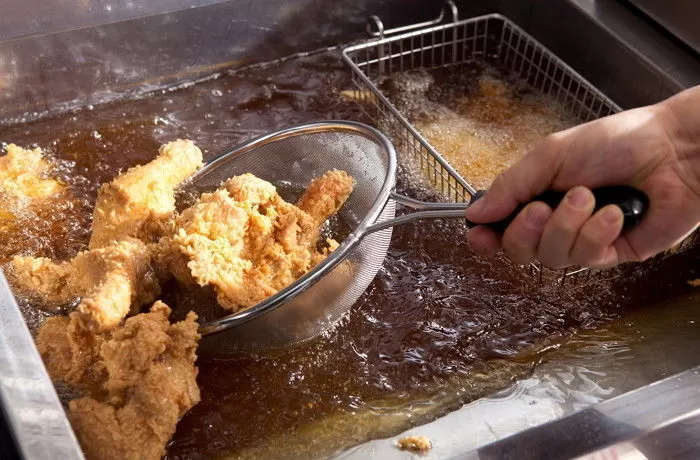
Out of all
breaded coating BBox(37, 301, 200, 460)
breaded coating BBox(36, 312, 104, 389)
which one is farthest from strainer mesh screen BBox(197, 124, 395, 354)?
breaded coating BBox(36, 312, 104, 389)

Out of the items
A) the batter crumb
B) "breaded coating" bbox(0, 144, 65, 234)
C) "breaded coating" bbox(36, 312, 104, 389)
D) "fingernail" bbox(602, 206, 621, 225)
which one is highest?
"fingernail" bbox(602, 206, 621, 225)

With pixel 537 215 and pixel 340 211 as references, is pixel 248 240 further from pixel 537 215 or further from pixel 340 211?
pixel 537 215

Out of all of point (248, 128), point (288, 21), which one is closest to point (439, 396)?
point (248, 128)

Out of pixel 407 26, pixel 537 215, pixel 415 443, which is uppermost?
pixel 537 215

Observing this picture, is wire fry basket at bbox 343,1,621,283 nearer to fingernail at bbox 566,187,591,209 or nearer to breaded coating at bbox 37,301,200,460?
fingernail at bbox 566,187,591,209

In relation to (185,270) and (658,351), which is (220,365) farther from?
(658,351)

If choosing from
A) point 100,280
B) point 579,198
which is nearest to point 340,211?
point 100,280

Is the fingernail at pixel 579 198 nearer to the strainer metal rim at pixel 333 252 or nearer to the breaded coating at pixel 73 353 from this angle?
the strainer metal rim at pixel 333 252
